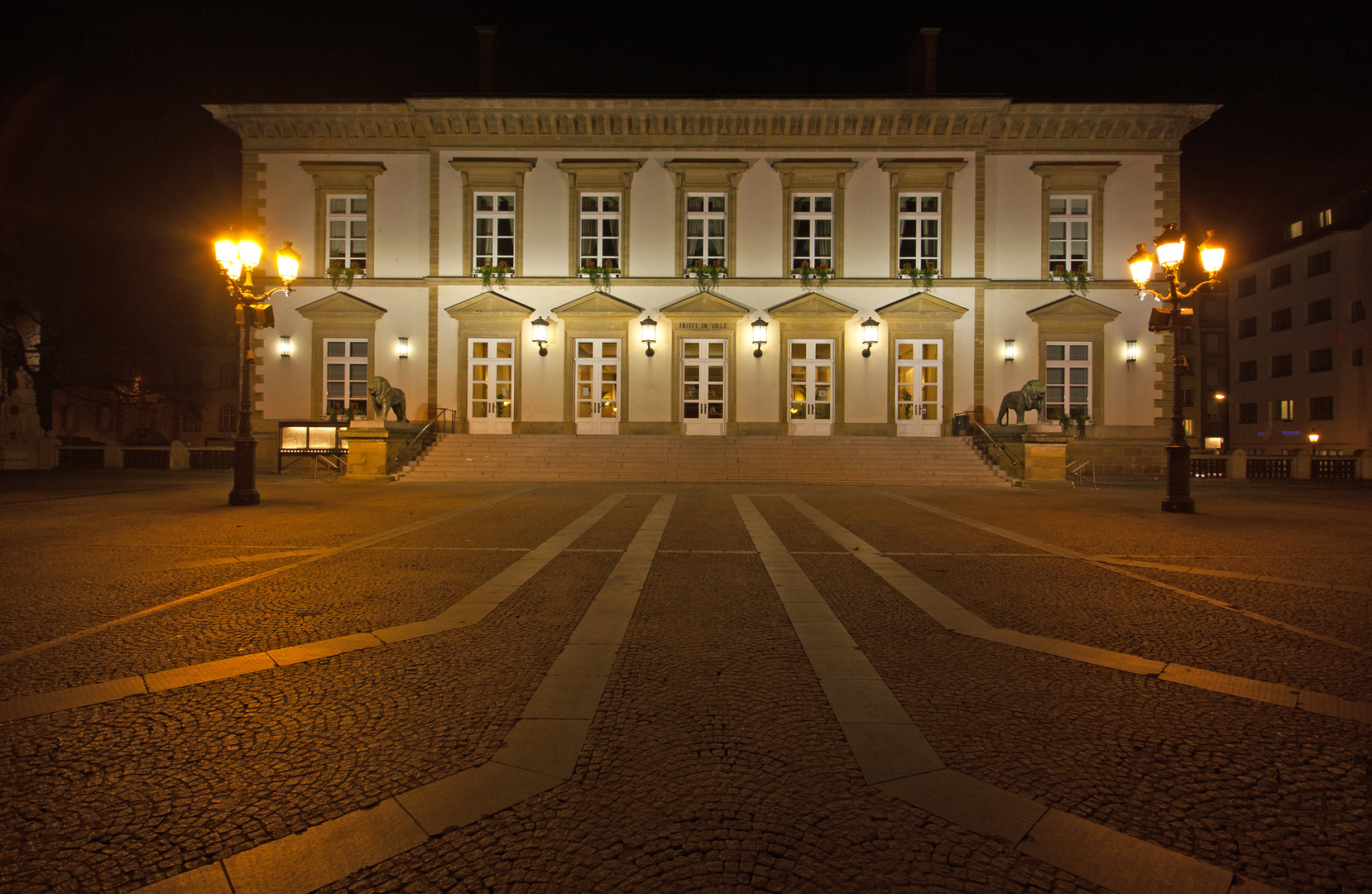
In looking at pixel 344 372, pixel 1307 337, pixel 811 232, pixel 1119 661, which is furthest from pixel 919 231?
pixel 1307 337

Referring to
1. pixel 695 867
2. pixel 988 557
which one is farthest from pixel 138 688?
pixel 988 557

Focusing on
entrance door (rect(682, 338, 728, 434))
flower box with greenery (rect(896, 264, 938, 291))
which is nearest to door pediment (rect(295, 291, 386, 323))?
entrance door (rect(682, 338, 728, 434))

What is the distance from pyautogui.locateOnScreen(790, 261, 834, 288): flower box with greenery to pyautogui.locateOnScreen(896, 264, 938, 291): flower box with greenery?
9.45 ft

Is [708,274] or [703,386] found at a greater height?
[708,274]

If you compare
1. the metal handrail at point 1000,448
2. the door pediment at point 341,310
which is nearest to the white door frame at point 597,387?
the door pediment at point 341,310

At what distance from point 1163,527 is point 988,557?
4.74 meters

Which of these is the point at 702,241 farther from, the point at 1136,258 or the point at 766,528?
the point at 766,528

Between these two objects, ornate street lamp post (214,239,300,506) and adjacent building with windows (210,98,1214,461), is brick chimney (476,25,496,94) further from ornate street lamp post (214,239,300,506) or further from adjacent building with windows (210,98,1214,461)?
ornate street lamp post (214,239,300,506)

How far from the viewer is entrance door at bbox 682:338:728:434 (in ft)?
85.1

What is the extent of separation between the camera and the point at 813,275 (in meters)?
25.4

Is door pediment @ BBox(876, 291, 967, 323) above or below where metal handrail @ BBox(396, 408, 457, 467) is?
above

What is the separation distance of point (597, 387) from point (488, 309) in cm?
529

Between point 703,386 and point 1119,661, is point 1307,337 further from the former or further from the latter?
point 1119,661

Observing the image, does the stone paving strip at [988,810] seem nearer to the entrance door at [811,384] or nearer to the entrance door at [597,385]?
the entrance door at [811,384]
